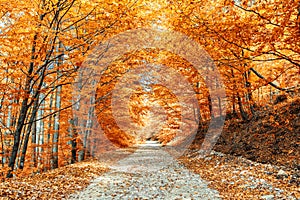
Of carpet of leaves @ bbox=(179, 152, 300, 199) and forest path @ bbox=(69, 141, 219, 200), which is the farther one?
forest path @ bbox=(69, 141, 219, 200)

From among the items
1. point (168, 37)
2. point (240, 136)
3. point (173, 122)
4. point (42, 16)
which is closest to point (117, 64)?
point (168, 37)

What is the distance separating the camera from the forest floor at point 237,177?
6.22 m

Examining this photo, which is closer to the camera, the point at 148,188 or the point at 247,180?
the point at 247,180

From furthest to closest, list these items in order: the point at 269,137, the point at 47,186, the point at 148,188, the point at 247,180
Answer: the point at 269,137
the point at 148,188
the point at 247,180
the point at 47,186

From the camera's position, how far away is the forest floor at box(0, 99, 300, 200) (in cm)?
622

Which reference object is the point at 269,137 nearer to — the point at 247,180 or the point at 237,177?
the point at 237,177

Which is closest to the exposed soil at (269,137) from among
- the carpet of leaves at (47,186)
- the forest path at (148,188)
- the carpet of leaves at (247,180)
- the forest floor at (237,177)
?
the forest floor at (237,177)

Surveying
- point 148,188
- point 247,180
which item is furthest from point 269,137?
point 148,188

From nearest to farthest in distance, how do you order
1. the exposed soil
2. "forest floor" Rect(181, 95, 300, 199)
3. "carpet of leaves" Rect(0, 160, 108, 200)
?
"carpet of leaves" Rect(0, 160, 108, 200) < "forest floor" Rect(181, 95, 300, 199) < the exposed soil

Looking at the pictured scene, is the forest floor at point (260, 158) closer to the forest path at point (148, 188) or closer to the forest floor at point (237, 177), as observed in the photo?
the forest floor at point (237, 177)

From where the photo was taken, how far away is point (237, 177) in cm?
777

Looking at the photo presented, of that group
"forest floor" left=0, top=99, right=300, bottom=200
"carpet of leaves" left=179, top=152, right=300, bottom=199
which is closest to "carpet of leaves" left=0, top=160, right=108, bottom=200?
"forest floor" left=0, top=99, right=300, bottom=200

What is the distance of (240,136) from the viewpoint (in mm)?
13039

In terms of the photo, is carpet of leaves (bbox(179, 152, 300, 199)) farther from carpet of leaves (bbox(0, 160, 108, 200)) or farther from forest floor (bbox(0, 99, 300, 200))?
carpet of leaves (bbox(0, 160, 108, 200))
